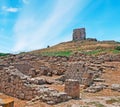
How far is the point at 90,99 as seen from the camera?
14.0 meters

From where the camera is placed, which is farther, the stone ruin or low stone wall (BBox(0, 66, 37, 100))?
the stone ruin

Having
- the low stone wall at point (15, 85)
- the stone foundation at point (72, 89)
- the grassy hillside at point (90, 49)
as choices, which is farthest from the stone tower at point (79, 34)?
the stone foundation at point (72, 89)

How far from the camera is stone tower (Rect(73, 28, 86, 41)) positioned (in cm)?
8844

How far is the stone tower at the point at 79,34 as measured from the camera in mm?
88438

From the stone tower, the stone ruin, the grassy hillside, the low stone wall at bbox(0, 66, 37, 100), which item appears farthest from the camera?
the stone tower

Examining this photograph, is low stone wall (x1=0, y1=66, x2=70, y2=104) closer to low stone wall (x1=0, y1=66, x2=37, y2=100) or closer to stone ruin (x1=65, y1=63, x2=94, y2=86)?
low stone wall (x1=0, y1=66, x2=37, y2=100)

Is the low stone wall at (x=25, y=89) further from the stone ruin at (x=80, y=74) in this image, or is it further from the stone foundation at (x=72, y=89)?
the stone ruin at (x=80, y=74)

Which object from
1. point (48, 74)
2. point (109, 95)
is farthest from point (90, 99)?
point (48, 74)

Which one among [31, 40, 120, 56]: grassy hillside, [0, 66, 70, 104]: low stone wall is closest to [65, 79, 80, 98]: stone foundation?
[0, 66, 70, 104]: low stone wall

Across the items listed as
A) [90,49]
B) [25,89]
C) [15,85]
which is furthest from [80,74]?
[90,49]

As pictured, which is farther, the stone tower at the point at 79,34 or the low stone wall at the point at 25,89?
the stone tower at the point at 79,34

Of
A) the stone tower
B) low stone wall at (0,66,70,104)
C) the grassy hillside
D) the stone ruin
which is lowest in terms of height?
low stone wall at (0,66,70,104)

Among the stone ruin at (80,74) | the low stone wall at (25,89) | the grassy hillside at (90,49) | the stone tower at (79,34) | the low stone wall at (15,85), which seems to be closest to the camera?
the low stone wall at (25,89)

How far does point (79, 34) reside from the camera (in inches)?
3509
